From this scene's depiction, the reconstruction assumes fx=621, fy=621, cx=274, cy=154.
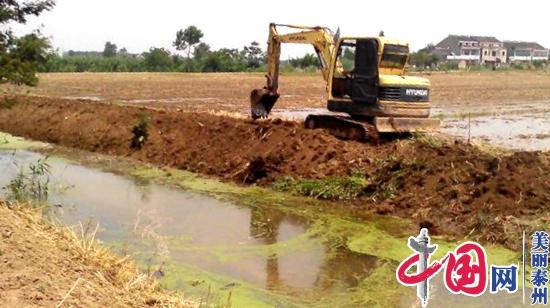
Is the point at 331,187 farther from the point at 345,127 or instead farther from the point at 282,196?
the point at 345,127

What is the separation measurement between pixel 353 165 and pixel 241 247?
408 centimetres

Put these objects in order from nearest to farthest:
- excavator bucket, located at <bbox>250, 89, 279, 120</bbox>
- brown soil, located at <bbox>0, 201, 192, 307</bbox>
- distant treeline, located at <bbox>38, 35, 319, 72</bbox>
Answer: brown soil, located at <bbox>0, 201, 192, 307</bbox> < excavator bucket, located at <bbox>250, 89, 279, 120</bbox> < distant treeline, located at <bbox>38, 35, 319, 72</bbox>

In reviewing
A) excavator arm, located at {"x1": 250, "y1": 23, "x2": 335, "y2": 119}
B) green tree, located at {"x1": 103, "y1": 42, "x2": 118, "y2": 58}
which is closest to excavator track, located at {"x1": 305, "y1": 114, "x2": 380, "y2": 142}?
excavator arm, located at {"x1": 250, "y1": 23, "x2": 335, "y2": 119}

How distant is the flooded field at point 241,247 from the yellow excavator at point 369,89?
3461 millimetres

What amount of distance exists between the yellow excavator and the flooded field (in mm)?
3461

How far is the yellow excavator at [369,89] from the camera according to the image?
12867 millimetres

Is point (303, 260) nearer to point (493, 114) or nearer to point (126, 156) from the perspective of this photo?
point (126, 156)

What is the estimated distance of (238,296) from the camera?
6719 mm

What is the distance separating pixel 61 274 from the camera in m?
5.12

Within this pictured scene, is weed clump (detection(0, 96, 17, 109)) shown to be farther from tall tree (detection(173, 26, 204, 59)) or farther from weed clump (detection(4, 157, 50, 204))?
tall tree (detection(173, 26, 204, 59))

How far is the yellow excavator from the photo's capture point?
42.2 ft

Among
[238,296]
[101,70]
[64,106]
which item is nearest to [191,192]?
[238,296]

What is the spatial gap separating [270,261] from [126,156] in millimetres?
8891

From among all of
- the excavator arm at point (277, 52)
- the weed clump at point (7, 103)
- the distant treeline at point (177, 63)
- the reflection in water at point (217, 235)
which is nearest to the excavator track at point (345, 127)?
the excavator arm at point (277, 52)
